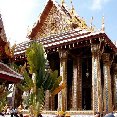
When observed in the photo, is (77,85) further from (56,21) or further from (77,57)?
(56,21)

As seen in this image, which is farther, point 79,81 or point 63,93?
point 79,81

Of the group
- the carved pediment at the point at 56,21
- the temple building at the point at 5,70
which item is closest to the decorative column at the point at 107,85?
the carved pediment at the point at 56,21

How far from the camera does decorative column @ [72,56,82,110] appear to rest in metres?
19.2

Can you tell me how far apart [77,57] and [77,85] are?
199 cm

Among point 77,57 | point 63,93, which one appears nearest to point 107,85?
point 63,93

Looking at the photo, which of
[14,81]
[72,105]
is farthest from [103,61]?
[14,81]

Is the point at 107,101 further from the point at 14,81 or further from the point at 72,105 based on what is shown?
the point at 14,81

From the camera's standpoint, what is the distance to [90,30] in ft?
60.3

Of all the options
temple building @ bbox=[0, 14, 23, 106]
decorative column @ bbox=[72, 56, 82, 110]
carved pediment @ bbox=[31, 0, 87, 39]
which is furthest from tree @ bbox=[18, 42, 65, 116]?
carved pediment @ bbox=[31, 0, 87, 39]

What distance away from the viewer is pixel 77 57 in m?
20.4

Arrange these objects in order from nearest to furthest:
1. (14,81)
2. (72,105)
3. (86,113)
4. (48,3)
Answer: (14,81) → (86,113) → (72,105) → (48,3)

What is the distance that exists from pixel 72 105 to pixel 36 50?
595 cm

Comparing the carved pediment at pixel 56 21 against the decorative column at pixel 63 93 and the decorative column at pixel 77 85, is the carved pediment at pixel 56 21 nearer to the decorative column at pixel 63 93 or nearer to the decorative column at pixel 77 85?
the decorative column at pixel 77 85

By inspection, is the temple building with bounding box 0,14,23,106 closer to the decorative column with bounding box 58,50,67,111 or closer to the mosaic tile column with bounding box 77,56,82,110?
the decorative column with bounding box 58,50,67,111
